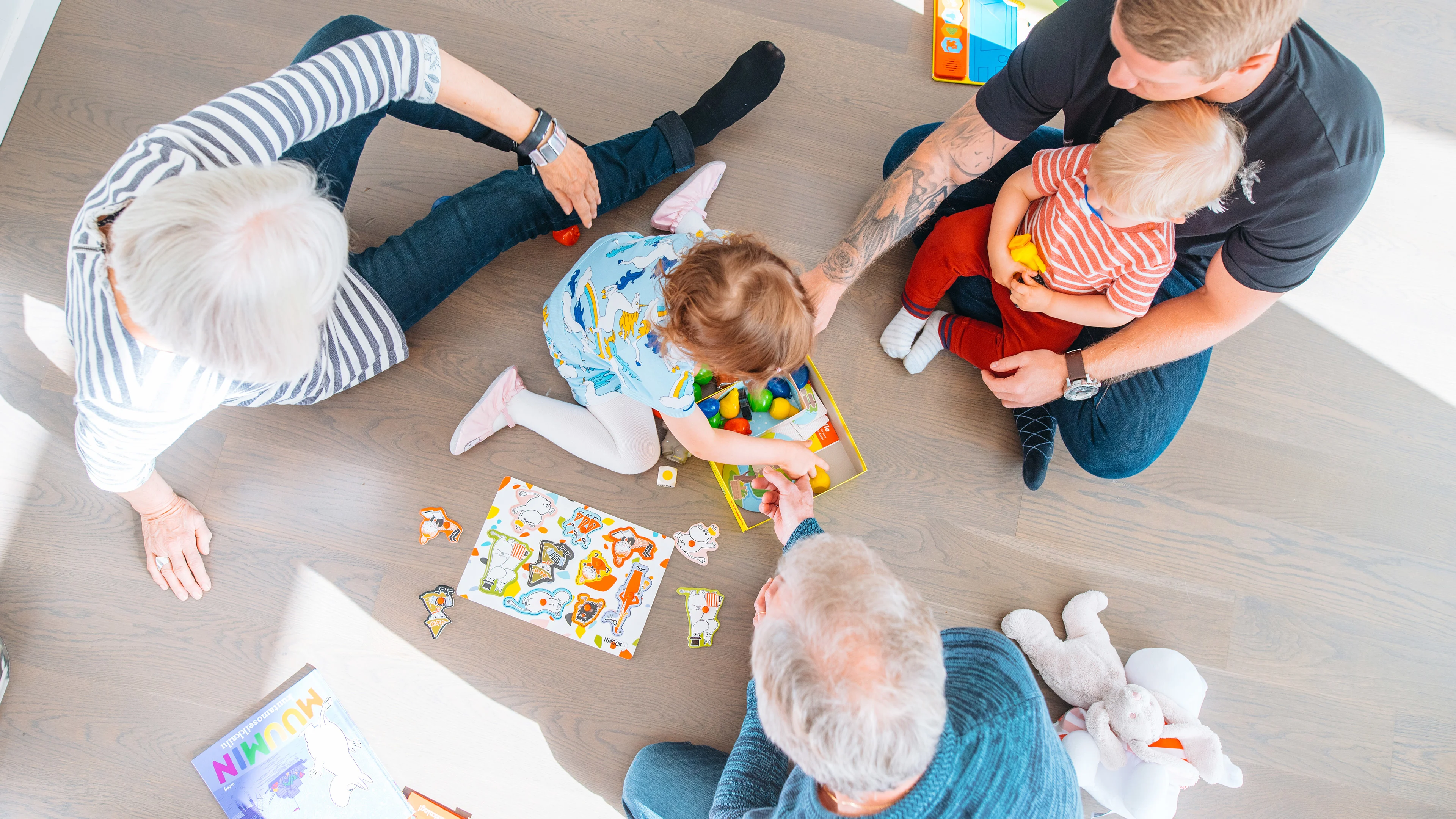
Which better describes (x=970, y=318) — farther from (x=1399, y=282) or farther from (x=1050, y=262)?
(x=1399, y=282)

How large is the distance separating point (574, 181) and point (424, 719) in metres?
1.27

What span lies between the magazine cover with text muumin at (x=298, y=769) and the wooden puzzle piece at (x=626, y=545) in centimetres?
69

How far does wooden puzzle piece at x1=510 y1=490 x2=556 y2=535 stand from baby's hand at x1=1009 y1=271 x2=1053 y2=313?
116cm

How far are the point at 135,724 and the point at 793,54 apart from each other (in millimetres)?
2288

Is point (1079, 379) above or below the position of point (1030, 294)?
below

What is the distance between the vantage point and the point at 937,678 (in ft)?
3.29

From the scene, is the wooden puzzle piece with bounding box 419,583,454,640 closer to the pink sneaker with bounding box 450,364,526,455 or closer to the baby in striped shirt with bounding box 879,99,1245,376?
the pink sneaker with bounding box 450,364,526,455

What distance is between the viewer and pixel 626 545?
1791mm

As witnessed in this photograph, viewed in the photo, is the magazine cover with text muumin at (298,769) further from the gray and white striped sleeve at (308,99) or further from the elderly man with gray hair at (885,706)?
the gray and white striped sleeve at (308,99)

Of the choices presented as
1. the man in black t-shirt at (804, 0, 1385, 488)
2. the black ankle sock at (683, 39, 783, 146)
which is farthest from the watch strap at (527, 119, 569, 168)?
the man in black t-shirt at (804, 0, 1385, 488)

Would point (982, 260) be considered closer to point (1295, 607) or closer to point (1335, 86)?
point (1335, 86)

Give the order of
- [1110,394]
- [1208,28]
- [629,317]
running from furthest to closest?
[1110,394]
[629,317]
[1208,28]

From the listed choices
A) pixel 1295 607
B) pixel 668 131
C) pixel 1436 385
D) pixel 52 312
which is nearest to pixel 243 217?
pixel 668 131

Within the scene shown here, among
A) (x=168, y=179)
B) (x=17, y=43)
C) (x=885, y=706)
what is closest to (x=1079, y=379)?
(x=885, y=706)
